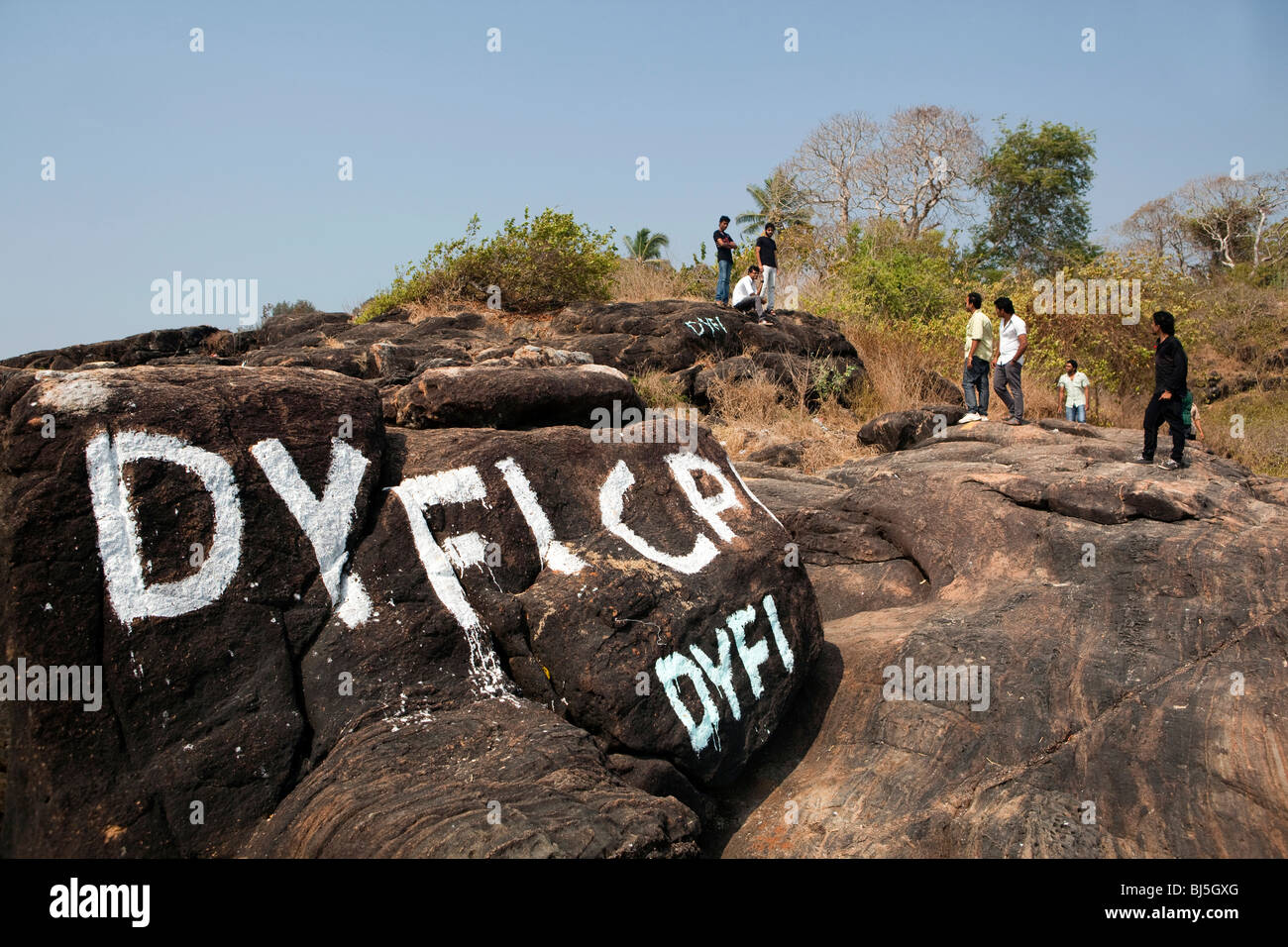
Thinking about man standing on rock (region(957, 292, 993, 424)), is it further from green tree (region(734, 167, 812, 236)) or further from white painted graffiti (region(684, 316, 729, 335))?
green tree (region(734, 167, 812, 236))

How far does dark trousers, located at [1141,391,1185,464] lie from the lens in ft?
22.2

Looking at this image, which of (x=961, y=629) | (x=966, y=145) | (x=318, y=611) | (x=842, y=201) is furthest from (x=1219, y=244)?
(x=318, y=611)

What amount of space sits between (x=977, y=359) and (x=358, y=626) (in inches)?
316

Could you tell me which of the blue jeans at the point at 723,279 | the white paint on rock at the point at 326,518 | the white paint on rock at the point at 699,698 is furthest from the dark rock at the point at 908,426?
the white paint on rock at the point at 326,518

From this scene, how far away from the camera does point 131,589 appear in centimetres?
315

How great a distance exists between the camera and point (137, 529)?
10.5ft


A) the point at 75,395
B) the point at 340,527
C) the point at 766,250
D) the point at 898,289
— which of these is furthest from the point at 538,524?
the point at 898,289

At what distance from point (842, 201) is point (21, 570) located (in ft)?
96.7

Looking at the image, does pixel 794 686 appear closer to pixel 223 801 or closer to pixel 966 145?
pixel 223 801

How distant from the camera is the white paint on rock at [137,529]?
10.3 ft

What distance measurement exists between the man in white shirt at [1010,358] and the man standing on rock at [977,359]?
0.48 ft

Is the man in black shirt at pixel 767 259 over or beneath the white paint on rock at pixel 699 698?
over

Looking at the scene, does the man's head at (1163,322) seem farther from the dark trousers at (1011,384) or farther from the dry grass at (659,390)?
the dry grass at (659,390)

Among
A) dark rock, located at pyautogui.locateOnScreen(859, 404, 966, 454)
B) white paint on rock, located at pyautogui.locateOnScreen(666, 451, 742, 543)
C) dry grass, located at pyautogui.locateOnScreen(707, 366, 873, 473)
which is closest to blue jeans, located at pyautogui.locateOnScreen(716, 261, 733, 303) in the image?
dry grass, located at pyautogui.locateOnScreen(707, 366, 873, 473)
